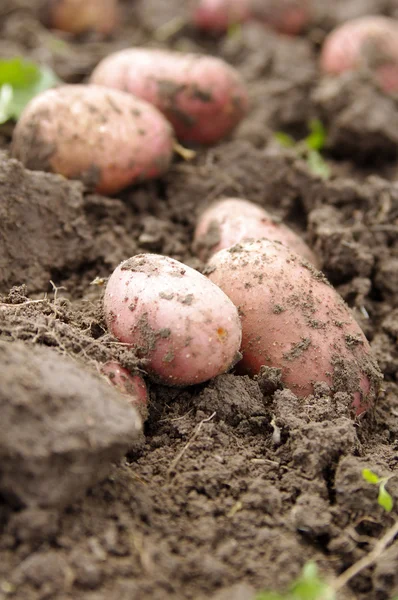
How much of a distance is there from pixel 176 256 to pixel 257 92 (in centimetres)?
135

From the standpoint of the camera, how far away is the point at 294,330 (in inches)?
64.3

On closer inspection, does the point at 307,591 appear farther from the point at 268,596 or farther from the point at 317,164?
the point at 317,164

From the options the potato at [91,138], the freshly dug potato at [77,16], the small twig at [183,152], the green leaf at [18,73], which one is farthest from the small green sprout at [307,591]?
the freshly dug potato at [77,16]

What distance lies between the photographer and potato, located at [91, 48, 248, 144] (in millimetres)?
2477

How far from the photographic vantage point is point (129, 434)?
1199 mm

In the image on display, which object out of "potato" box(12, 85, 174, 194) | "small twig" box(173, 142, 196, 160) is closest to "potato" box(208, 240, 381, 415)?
"potato" box(12, 85, 174, 194)

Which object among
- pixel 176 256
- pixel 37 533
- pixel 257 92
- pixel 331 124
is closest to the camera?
pixel 37 533

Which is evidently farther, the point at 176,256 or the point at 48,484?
the point at 176,256

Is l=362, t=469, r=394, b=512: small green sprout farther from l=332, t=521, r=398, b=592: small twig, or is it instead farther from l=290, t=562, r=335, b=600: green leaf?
l=290, t=562, r=335, b=600: green leaf

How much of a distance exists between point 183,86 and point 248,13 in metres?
1.39

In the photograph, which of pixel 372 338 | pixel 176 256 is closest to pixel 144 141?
pixel 176 256

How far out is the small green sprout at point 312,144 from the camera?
2662 millimetres

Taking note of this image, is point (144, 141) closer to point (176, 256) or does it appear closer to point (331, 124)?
point (176, 256)

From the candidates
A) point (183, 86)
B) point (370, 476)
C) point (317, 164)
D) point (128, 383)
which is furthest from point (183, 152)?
point (370, 476)
